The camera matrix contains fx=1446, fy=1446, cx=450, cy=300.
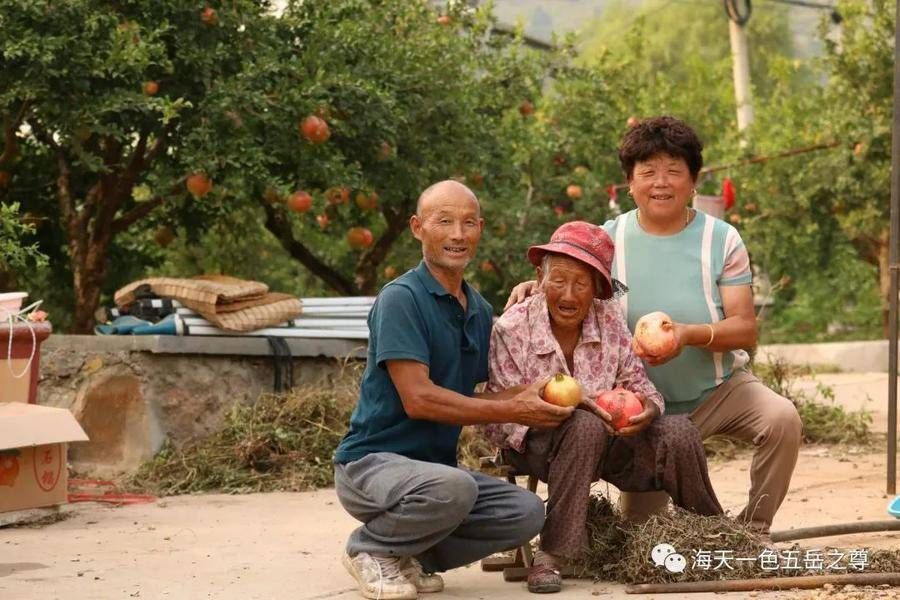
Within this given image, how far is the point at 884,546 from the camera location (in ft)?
18.4

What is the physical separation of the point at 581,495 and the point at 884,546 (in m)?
1.48

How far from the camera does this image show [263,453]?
788 centimetres

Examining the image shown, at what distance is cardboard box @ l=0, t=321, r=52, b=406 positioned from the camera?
6.65 meters

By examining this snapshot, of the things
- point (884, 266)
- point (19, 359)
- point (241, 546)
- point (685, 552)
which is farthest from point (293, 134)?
point (884, 266)

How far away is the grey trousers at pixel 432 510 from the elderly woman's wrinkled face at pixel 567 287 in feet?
2.07

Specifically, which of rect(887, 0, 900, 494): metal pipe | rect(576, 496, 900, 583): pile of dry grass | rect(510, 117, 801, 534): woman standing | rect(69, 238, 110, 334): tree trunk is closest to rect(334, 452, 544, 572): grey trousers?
rect(576, 496, 900, 583): pile of dry grass

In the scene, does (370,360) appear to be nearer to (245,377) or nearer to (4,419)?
(4,419)

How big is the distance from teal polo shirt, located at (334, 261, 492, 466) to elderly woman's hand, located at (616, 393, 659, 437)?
0.54m

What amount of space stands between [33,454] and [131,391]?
158 centimetres

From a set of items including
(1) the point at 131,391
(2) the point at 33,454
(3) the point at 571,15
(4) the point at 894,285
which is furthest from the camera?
(3) the point at 571,15

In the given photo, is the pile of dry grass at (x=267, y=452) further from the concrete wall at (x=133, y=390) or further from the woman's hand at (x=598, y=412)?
the woman's hand at (x=598, y=412)

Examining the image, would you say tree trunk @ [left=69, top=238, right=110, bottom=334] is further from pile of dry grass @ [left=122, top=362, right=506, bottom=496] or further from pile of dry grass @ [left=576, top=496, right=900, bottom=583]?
pile of dry grass @ [left=576, top=496, right=900, bottom=583]

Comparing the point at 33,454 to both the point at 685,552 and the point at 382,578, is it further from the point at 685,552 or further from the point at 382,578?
the point at 685,552

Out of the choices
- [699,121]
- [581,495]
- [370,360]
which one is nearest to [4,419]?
[370,360]
